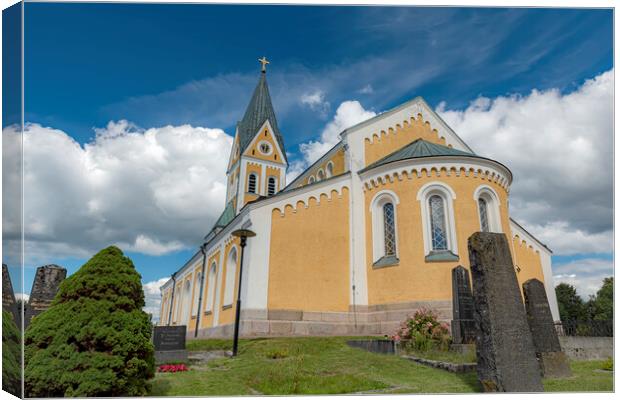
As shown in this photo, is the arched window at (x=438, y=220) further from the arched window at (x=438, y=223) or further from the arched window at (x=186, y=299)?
the arched window at (x=186, y=299)

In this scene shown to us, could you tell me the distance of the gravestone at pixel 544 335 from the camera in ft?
25.7

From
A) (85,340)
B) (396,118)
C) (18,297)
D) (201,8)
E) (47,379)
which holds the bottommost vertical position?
(47,379)

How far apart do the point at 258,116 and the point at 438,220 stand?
88.2 ft

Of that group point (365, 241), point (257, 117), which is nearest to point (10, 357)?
point (365, 241)

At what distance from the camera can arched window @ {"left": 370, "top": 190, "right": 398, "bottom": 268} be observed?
16.8 m

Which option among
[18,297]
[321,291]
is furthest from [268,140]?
[18,297]

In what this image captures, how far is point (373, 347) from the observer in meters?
11.0

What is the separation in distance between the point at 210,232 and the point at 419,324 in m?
28.2

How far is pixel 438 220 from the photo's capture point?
1656 centimetres

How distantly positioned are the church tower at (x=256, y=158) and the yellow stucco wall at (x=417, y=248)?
798 inches

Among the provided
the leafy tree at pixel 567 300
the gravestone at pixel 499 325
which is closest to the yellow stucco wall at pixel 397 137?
the gravestone at pixel 499 325

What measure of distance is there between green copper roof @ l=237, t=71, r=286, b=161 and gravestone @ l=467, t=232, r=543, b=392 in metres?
31.7

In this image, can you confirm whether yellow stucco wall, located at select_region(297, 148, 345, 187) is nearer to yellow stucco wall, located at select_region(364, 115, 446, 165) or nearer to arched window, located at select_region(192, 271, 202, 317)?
yellow stucco wall, located at select_region(364, 115, 446, 165)

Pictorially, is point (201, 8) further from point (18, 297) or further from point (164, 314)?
point (164, 314)
